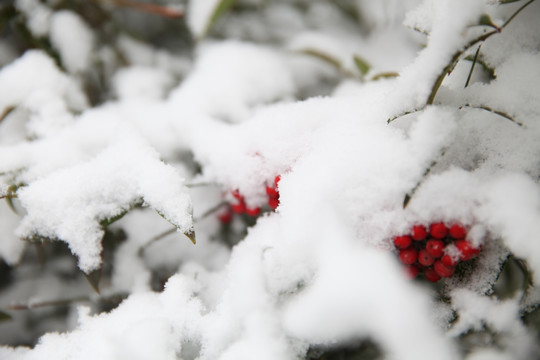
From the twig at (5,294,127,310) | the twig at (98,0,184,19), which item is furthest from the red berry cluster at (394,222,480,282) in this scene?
the twig at (98,0,184,19)

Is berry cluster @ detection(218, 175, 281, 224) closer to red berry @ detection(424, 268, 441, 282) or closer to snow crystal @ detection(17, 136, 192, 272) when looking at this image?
snow crystal @ detection(17, 136, 192, 272)

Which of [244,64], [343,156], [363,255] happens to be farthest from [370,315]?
[244,64]

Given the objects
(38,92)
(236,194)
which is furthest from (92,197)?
(38,92)

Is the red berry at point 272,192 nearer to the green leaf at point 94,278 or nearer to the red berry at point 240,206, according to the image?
the red berry at point 240,206

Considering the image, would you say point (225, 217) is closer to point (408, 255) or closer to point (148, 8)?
point (408, 255)

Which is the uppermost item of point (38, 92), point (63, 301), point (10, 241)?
point (38, 92)

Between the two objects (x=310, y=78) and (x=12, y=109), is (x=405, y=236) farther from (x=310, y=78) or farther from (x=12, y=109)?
(x=12, y=109)
